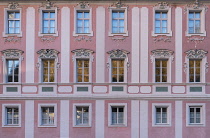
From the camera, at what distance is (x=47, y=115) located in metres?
16.4

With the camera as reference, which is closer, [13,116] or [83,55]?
[83,55]

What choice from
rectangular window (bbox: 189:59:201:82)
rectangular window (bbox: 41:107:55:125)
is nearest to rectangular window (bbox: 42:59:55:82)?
rectangular window (bbox: 41:107:55:125)

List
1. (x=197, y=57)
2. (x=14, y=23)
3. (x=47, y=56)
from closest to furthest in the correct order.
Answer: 1. (x=197, y=57)
2. (x=47, y=56)
3. (x=14, y=23)

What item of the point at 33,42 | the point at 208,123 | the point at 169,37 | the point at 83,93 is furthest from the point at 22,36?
the point at 208,123

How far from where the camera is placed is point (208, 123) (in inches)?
628

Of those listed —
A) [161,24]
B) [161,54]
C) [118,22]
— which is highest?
[118,22]

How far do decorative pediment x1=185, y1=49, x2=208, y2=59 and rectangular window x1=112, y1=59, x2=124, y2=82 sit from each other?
4.22m

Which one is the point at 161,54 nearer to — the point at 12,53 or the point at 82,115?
the point at 82,115

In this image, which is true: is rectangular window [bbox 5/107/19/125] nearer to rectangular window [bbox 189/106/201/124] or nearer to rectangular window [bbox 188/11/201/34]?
rectangular window [bbox 189/106/201/124]

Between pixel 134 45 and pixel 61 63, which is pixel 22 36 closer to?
pixel 61 63

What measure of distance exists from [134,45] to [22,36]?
23.5 feet

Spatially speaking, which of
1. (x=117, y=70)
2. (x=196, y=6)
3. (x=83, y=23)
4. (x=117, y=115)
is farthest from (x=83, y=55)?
(x=196, y=6)

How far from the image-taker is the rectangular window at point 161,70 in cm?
1634

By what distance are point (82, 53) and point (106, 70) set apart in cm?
186
